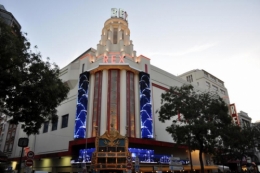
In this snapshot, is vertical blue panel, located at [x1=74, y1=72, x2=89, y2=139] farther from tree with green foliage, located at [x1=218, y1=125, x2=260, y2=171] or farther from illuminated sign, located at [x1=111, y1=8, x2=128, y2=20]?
tree with green foliage, located at [x1=218, y1=125, x2=260, y2=171]

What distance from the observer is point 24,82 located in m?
15.4

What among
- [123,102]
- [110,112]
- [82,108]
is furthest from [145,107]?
[82,108]

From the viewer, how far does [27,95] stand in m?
15.2

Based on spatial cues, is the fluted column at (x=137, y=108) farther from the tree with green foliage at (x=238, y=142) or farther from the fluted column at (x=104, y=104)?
the tree with green foliage at (x=238, y=142)

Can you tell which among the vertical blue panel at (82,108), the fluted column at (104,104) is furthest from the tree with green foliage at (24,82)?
the vertical blue panel at (82,108)

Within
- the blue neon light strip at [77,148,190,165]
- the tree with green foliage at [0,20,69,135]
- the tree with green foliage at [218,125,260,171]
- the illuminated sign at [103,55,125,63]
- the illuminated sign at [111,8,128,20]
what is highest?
the illuminated sign at [111,8,128,20]

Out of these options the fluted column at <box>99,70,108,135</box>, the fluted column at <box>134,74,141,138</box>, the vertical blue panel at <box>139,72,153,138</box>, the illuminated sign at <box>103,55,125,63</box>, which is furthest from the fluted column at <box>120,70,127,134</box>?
the vertical blue panel at <box>139,72,153,138</box>

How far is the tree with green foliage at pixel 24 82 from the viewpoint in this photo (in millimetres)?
13695

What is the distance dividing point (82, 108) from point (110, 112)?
5178 mm

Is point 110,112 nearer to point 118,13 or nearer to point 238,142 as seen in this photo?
point 238,142

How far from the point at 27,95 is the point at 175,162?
1179cm

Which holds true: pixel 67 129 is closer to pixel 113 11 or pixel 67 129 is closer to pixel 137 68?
pixel 137 68

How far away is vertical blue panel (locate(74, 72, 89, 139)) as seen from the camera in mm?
33338

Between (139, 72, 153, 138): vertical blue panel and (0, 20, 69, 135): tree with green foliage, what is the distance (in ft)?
63.1
